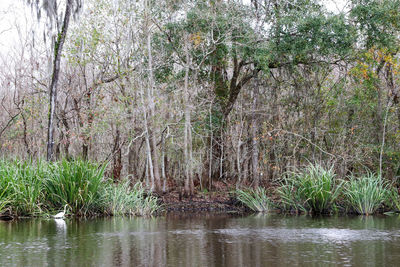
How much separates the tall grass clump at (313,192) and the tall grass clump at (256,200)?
2.39 feet

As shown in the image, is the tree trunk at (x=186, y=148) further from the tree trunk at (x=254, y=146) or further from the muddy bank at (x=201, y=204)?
the tree trunk at (x=254, y=146)

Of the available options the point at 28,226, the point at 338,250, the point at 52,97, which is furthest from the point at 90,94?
the point at 338,250

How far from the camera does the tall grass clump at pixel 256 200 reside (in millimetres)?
14355

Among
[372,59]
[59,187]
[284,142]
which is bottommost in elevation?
[59,187]

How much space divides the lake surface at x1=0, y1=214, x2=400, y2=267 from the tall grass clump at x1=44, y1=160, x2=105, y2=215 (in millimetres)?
1032

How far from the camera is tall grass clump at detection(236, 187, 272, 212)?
1436 cm

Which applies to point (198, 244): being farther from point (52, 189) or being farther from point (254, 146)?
point (254, 146)

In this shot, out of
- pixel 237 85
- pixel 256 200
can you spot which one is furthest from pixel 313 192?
pixel 237 85

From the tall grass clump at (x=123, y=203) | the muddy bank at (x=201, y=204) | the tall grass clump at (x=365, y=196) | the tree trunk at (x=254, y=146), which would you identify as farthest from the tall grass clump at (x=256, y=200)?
the tall grass clump at (x=123, y=203)

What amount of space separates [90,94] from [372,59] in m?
10.4

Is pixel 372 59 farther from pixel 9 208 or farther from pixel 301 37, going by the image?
pixel 9 208

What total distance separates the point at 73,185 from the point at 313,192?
644 cm

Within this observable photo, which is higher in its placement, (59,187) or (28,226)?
(59,187)

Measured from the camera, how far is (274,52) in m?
15.7
